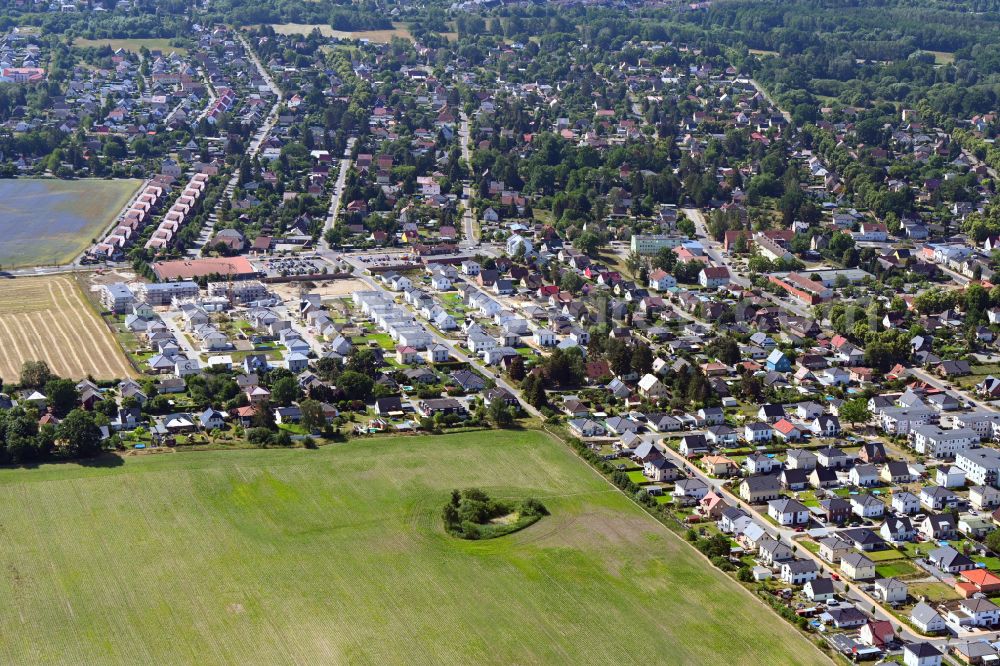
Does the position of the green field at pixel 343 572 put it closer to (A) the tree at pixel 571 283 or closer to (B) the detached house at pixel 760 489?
(B) the detached house at pixel 760 489

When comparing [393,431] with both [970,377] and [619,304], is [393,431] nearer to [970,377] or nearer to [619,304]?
[619,304]

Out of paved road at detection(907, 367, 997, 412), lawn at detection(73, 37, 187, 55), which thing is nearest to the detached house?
paved road at detection(907, 367, 997, 412)

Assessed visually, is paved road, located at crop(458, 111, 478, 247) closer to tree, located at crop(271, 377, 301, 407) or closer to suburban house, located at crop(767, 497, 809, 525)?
tree, located at crop(271, 377, 301, 407)

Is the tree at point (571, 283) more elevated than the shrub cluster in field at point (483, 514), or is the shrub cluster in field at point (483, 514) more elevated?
the shrub cluster in field at point (483, 514)

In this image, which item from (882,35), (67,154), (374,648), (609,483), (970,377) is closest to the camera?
(374,648)

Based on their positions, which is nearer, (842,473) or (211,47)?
(842,473)

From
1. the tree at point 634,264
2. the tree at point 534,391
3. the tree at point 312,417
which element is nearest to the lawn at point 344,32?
the tree at point 634,264

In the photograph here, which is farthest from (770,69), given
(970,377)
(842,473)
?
(842,473)
